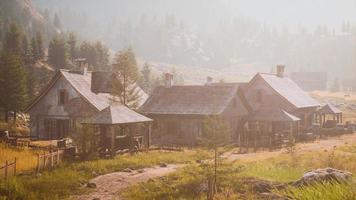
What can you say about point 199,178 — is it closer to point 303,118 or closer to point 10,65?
point 303,118

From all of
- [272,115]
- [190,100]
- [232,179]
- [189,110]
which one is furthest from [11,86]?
[232,179]

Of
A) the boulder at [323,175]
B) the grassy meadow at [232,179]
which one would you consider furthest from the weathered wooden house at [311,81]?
the boulder at [323,175]

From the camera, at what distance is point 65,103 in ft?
136

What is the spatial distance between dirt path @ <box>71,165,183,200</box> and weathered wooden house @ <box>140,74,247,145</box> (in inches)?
601

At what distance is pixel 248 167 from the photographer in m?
23.3

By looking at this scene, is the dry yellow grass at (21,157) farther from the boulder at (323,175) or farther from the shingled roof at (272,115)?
the shingled roof at (272,115)

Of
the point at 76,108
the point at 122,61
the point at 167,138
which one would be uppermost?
the point at 122,61

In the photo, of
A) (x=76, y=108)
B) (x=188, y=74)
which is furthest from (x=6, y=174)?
(x=188, y=74)

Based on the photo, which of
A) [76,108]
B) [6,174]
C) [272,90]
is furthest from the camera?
[272,90]

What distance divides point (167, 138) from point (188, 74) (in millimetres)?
134294

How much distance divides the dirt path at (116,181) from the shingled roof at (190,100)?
16.0m

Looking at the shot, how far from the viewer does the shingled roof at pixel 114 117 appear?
28641 millimetres

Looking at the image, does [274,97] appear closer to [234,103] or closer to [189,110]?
[234,103]

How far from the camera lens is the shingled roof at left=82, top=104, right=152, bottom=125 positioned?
94.0 feet
